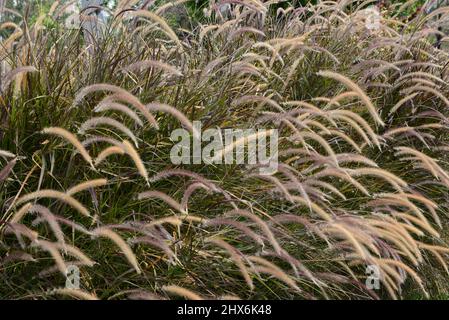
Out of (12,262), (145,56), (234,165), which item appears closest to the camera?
(12,262)

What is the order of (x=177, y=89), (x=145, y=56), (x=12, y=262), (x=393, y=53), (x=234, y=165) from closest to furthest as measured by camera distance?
(x=12, y=262), (x=234, y=165), (x=177, y=89), (x=145, y=56), (x=393, y=53)

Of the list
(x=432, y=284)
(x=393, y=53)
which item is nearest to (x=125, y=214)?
(x=432, y=284)

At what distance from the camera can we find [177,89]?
3512mm

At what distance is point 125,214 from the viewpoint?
3.03m

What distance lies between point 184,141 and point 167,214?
0.43 m

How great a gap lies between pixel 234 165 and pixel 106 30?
1.09 meters

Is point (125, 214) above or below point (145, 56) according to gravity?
below

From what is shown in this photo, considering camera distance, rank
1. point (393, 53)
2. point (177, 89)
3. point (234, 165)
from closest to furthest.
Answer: point (234, 165)
point (177, 89)
point (393, 53)

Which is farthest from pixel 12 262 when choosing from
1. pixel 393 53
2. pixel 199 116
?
pixel 393 53

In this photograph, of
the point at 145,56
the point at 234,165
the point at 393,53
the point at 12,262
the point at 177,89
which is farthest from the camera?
the point at 393,53

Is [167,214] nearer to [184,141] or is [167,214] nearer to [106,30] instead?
[184,141]

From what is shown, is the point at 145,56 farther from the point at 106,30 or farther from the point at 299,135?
the point at 299,135

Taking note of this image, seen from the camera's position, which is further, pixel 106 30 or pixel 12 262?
pixel 106 30
